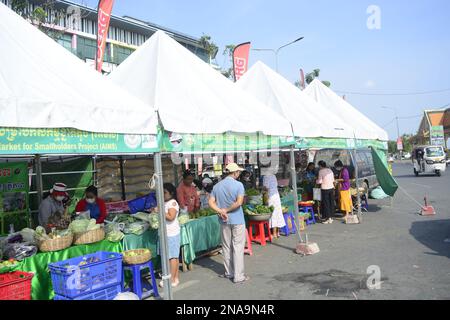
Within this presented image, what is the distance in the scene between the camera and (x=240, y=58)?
1766cm

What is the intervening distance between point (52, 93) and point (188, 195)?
4.15 meters

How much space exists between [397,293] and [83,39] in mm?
30193

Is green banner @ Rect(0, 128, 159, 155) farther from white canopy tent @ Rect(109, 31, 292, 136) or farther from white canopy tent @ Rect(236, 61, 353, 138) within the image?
white canopy tent @ Rect(236, 61, 353, 138)

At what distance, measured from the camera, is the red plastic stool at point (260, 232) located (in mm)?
8844

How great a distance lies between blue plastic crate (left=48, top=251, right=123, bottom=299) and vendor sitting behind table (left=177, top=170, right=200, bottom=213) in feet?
9.40

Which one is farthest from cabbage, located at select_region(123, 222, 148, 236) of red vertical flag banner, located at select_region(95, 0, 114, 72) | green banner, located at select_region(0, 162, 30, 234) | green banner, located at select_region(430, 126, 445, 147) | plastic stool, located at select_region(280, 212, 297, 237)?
green banner, located at select_region(430, 126, 445, 147)

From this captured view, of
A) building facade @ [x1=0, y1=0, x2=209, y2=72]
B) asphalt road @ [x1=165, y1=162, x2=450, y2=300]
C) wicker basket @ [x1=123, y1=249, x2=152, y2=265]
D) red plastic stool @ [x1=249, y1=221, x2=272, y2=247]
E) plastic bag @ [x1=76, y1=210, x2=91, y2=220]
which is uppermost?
building facade @ [x1=0, y1=0, x2=209, y2=72]

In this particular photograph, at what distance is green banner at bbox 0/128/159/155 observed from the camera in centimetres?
376

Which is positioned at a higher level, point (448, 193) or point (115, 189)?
point (115, 189)

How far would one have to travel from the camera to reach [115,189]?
12.4 metres

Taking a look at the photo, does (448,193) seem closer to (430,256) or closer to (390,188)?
(390,188)

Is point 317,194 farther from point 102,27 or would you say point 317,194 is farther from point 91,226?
point 102,27

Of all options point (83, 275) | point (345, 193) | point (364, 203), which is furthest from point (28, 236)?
point (364, 203)
